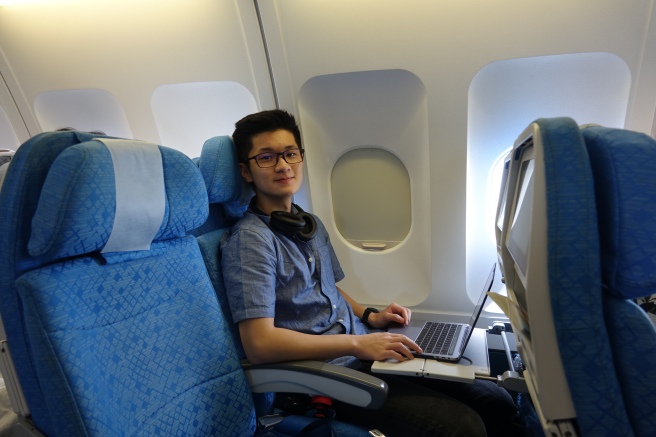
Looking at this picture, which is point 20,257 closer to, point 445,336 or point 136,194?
point 136,194

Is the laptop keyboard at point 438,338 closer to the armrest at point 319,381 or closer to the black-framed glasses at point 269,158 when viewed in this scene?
the armrest at point 319,381

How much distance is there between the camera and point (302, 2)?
6.56ft

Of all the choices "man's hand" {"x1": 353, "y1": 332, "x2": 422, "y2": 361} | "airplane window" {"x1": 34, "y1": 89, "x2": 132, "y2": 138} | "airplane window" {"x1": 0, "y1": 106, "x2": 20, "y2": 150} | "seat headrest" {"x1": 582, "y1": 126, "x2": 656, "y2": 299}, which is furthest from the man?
"airplane window" {"x1": 0, "y1": 106, "x2": 20, "y2": 150}

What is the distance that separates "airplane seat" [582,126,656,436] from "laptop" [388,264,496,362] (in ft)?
1.96

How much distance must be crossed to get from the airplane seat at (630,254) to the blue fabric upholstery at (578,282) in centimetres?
4

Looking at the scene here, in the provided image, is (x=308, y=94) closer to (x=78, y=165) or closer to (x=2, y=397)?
(x=78, y=165)

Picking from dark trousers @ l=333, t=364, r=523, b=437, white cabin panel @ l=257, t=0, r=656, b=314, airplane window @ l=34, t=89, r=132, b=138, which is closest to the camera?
dark trousers @ l=333, t=364, r=523, b=437

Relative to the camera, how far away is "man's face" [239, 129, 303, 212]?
161cm

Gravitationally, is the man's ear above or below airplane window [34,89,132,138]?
below

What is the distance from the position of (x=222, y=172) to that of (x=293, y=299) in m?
0.58

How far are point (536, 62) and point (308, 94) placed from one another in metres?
1.22

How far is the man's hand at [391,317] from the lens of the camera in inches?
71.6

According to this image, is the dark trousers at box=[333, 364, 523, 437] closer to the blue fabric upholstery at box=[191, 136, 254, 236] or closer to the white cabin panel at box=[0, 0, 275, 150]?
the blue fabric upholstery at box=[191, 136, 254, 236]

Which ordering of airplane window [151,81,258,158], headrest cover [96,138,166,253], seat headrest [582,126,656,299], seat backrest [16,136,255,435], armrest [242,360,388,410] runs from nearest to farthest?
seat headrest [582,126,656,299] → seat backrest [16,136,255,435] → headrest cover [96,138,166,253] → armrest [242,360,388,410] → airplane window [151,81,258,158]
